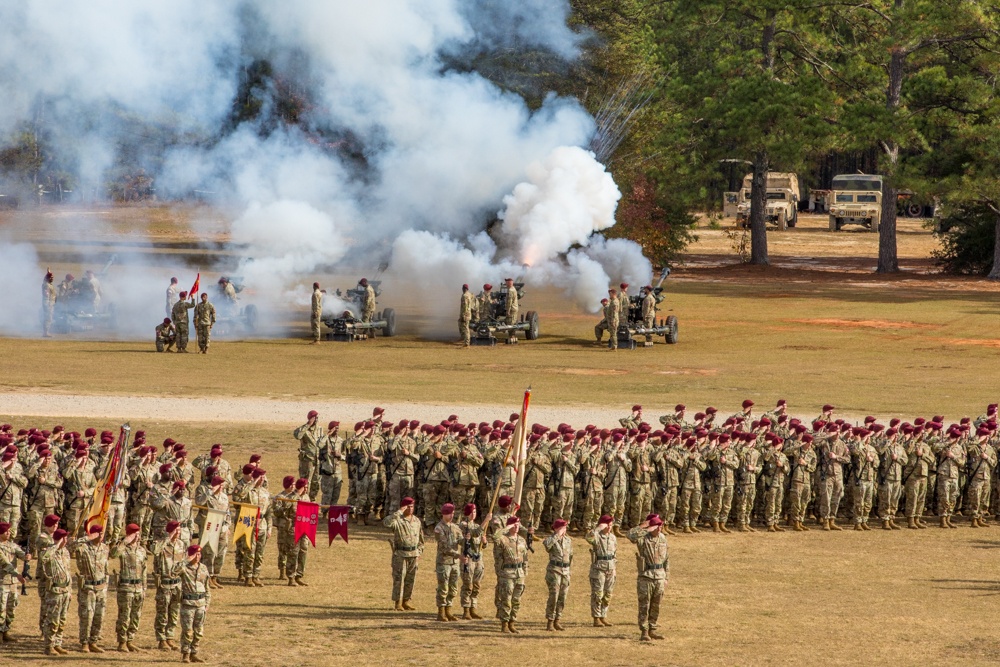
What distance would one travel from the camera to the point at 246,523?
55.6ft

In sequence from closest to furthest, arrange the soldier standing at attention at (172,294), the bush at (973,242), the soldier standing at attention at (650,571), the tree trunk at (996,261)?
the soldier standing at attention at (650,571) → the soldier standing at attention at (172,294) → the tree trunk at (996,261) → the bush at (973,242)

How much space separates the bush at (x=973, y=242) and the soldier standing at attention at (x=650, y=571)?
47.8 meters

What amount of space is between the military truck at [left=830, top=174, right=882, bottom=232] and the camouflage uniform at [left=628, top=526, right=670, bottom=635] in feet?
217

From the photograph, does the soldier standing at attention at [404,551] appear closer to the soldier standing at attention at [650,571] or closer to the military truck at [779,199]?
the soldier standing at attention at [650,571]

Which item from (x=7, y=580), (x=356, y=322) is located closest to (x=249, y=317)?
(x=356, y=322)

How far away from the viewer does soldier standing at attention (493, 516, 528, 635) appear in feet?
50.6

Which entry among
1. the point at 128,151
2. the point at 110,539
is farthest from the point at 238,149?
the point at 110,539

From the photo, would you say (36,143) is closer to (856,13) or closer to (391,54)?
(391,54)

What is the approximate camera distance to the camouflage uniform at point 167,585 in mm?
14625

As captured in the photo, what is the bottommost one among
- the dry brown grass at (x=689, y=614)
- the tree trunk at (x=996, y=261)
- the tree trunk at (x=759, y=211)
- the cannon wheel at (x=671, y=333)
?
the dry brown grass at (x=689, y=614)

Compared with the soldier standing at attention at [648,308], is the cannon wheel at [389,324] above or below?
below

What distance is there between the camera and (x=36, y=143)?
3459 centimetres

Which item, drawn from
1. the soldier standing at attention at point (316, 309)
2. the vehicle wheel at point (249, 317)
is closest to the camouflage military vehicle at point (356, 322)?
the soldier standing at attention at point (316, 309)

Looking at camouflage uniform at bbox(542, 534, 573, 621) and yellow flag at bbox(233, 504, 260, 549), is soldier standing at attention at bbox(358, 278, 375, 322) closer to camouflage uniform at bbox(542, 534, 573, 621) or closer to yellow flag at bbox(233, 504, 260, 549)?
yellow flag at bbox(233, 504, 260, 549)
